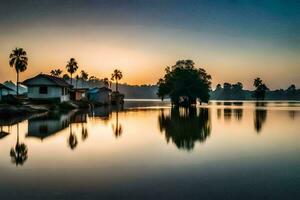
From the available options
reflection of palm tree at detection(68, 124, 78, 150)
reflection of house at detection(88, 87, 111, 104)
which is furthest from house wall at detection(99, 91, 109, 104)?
reflection of palm tree at detection(68, 124, 78, 150)

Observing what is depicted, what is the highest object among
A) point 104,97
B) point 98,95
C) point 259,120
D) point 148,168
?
point 98,95

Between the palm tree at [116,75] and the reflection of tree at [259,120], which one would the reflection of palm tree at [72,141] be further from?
the palm tree at [116,75]

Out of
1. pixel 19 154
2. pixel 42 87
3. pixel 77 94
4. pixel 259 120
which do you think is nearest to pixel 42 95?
pixel 42 87

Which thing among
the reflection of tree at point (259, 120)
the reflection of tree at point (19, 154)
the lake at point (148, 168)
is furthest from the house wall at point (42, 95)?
the reflection of tree at point (19, 154)

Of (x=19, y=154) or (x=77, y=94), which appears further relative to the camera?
(x=77, y=94)

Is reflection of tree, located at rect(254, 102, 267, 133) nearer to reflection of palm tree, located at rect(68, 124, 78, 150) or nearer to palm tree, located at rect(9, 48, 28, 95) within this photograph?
reflection of palm tree, located at rect(68, 124, 78, 150)

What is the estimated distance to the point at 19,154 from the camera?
19156 millimetres

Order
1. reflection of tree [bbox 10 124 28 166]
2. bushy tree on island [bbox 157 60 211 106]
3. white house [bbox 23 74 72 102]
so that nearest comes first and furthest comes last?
reflection of tree [bbox 10 124 28 166] < white house [bbox 23 74 72 102] < bushy tree on island [bbox 157 60 211 106]

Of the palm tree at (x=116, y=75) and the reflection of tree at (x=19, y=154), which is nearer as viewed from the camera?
the reflection of tree at (x=19, y=154)

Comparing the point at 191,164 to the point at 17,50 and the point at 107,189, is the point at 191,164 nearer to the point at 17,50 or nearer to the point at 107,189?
the point at 107,189

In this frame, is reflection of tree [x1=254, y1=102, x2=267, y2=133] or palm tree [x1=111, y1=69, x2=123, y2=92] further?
palm tree [x1=111, y1=69, x2=123, y2=92]

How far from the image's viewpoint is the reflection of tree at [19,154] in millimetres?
16984

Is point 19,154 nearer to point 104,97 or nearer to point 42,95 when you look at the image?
point 42,95

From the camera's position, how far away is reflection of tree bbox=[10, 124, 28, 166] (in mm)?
16984
